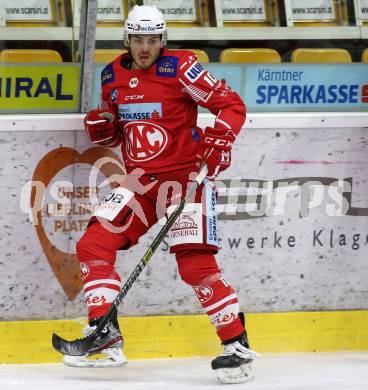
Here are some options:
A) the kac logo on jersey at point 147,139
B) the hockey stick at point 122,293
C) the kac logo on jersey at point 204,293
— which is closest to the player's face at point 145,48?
the kac logo on jersey at point 147,139

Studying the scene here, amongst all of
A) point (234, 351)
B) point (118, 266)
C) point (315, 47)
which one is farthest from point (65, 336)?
point (315, 47)

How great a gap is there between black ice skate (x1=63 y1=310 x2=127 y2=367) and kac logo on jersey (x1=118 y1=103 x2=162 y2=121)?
2.81ft

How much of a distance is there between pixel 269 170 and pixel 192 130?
0.69 m

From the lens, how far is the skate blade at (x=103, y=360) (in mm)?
5238

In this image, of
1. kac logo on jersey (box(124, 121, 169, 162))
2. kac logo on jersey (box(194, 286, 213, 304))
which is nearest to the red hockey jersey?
kac logo on jersey (box(124, 121, 169, 162))

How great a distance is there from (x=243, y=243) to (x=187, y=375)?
2.66ft

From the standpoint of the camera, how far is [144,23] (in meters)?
5.23

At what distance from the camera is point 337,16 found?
20.3 ft

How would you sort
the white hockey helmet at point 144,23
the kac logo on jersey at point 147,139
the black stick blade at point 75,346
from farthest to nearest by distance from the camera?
the kac logo on jersey at point 147,139 < the white hockey helmet at point 144,23 < the black stick blade at point 75,346

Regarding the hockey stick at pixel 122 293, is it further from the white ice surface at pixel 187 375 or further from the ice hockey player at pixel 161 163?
the white ice surface at pixel 187 375

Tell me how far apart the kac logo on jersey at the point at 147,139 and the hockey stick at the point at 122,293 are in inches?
8.8

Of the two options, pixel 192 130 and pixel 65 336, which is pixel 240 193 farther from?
pixel 65 336

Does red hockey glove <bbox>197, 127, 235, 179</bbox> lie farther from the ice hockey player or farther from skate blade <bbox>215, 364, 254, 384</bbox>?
skate blade <bbox>215, 364, 254, 384</bbox>

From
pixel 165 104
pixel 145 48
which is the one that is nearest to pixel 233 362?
pixel 165 104
